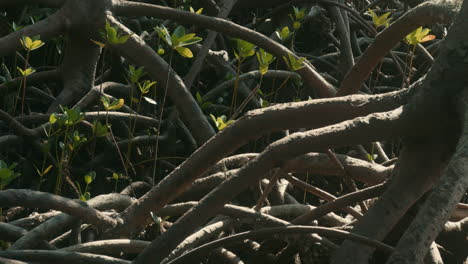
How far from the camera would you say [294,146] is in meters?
1.37

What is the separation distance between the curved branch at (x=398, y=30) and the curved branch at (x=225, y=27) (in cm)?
24

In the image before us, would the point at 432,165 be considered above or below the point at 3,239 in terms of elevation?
above

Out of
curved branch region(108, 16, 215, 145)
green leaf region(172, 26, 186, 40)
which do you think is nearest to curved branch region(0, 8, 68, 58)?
curved branch region(108, 16, 215, 145)

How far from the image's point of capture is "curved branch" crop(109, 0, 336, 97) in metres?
2.37

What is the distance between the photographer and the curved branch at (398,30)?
→ 1793 millimetres

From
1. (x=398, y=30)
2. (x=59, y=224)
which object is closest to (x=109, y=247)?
(x=59, y=224)

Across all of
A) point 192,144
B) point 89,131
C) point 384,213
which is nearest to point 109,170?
point 89,131

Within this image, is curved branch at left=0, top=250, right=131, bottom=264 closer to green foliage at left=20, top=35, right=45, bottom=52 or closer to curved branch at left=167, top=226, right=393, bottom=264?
curved branch at left=167, top=226, right=393, bottom=264

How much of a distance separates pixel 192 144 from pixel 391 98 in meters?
1.14

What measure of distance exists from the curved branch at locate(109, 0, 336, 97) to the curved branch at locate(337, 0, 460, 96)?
0.24 meters

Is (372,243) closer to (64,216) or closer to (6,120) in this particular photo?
(64,216)

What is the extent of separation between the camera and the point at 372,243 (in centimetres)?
121

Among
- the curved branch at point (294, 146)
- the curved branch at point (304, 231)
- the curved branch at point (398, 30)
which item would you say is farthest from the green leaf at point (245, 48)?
the curved branch at point (304, 231)

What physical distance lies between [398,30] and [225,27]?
654 millimetres
